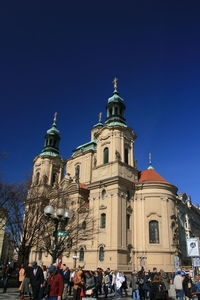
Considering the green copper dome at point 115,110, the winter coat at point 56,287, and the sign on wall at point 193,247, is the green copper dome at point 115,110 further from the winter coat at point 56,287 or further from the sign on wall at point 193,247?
the winter coat at point 56,287

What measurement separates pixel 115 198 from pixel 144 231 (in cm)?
588

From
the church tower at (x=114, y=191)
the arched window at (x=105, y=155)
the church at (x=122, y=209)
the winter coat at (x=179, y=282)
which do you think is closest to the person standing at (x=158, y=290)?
the winter coat at (x=179, y=282)

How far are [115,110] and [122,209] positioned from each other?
17242 mm

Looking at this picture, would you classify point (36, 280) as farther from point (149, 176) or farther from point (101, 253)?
point (149, 176)

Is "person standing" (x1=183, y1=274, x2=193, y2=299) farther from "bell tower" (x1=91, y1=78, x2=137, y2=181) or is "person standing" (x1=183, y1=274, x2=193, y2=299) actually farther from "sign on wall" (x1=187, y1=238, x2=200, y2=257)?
"bell tower" (x1=91, y1=78, x2=137, y2=181)

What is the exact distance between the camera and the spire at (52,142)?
5309 centimetres

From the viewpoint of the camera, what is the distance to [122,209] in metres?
35.4

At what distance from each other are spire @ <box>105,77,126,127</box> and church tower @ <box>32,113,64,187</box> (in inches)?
543

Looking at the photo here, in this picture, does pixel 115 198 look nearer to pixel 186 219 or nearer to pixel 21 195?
pixel 21 195

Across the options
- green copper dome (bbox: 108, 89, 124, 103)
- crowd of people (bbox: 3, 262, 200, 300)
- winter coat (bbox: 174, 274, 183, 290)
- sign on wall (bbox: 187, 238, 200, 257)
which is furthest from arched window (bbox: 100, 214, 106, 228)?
winter coat (bbox: 174, 274, 183, 290)

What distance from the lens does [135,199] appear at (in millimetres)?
38531

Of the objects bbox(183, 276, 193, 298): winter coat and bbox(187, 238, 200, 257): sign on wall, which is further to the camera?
bbox(187, 238, 200, 257): sign on wall

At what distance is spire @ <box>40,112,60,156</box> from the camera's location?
53.1 m

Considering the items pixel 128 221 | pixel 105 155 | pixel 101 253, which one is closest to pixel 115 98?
pixel 105 155
